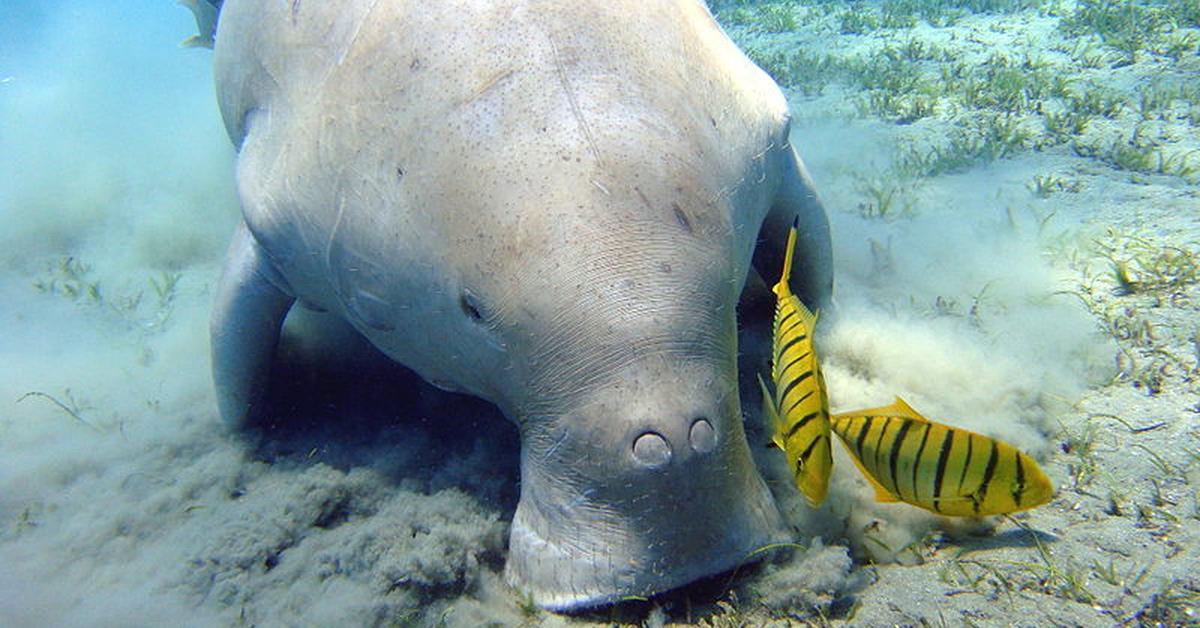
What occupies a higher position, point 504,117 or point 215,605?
point 504,117

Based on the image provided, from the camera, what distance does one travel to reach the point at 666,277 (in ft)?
6.15

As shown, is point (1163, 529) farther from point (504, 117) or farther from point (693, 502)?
point (504, 117)

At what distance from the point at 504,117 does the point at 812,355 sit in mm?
1119

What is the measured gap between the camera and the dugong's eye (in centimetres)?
204

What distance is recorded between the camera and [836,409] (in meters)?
3.24

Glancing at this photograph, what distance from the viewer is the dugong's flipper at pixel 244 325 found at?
3.31 meters

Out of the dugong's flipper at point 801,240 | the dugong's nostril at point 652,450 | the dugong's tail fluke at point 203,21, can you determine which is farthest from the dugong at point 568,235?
the dugong's tail fluke at point 203,21

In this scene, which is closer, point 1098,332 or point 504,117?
point 504,117

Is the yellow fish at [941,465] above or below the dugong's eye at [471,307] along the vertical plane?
below

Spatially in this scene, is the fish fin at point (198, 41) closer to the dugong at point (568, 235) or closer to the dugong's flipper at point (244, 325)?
the dugong's flipper at point (244, 325)

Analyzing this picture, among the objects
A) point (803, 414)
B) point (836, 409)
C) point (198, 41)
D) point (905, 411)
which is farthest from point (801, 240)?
point (198, 41)

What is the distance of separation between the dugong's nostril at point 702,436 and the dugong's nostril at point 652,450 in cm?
7

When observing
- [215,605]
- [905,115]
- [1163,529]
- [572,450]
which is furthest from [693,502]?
[905,115]

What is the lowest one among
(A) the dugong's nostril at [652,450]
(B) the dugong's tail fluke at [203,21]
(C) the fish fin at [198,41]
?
(C) the fish fin at [198,41]
